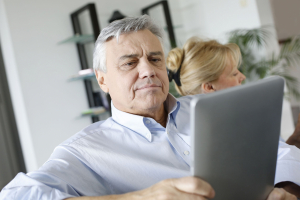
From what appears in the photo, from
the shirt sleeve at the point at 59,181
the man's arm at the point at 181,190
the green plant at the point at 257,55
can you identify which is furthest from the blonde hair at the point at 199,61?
the green plant at the point at 257,55

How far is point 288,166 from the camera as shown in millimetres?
1132

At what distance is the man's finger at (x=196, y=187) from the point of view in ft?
2.00

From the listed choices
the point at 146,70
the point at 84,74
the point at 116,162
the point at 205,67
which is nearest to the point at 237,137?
the point at 116,162

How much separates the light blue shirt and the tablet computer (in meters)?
0.37

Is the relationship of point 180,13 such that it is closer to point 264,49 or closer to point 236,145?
point 264,49

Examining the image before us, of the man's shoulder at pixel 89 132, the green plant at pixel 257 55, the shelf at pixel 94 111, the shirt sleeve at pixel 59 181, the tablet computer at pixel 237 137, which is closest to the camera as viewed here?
the tablet computer at pixel 237 137

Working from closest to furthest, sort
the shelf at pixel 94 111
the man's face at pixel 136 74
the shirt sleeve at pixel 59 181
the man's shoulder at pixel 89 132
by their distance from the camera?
the shirt sleeve at pixel 59 181 < the man's shoulder at pixel 89 132 < the man's face at pixel 136 74 < the shelf at pixel 94 111

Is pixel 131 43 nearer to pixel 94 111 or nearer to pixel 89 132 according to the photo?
pixel 89 132

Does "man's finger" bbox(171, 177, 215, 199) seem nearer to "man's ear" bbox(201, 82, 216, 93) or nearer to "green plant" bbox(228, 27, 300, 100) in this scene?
"man's ear" bbox(201, 82, 216, 93)

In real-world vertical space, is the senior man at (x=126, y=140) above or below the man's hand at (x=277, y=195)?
above

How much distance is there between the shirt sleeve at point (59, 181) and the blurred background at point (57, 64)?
7.92 ft

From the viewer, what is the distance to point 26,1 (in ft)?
10.9

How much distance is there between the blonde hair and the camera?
183 cm

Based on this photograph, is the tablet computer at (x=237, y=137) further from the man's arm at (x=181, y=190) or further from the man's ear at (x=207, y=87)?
the man's ear at (x=207, y=87)
